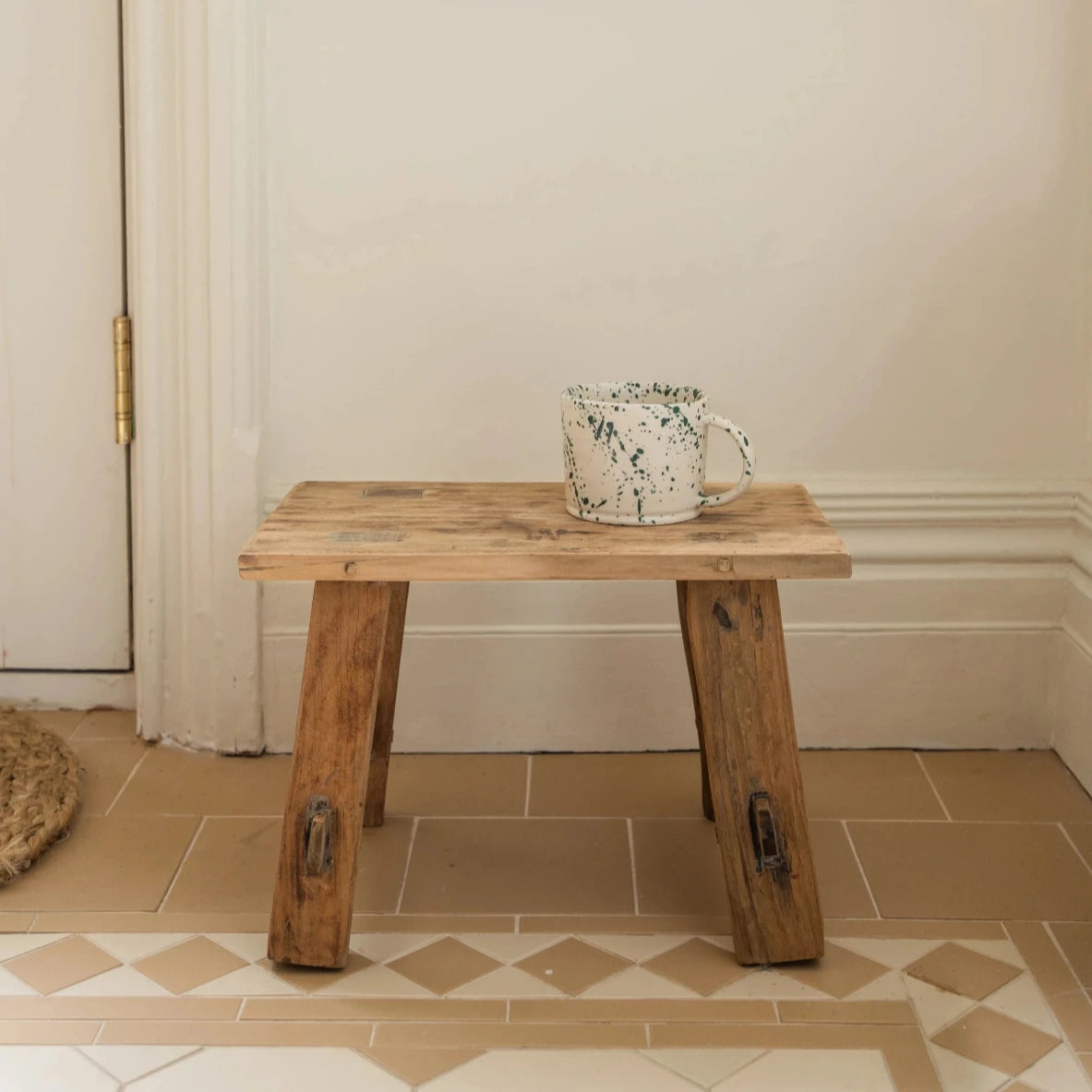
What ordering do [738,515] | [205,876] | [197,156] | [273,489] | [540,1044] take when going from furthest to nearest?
[273,489]
[197,156]
[205,876]
[738,515]
[540,1044]

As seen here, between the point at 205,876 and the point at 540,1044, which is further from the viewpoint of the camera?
the point at 205,876

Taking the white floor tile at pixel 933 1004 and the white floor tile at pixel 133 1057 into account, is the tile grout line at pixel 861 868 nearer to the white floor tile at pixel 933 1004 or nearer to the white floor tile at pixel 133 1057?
the white floor tile at pixel 933 1004

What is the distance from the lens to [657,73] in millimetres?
1785

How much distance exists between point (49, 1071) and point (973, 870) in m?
1.05

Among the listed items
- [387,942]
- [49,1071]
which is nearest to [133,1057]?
[49,1071]

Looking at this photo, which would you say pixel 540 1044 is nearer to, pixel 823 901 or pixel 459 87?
pixel 823 901

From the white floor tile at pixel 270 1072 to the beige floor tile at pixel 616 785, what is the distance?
0.55 metres

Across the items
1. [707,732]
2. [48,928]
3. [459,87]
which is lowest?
[48,928]

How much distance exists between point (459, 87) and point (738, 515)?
2.37 ft

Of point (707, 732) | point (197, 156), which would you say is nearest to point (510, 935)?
point (707, 732)

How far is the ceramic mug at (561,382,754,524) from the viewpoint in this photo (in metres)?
1.40

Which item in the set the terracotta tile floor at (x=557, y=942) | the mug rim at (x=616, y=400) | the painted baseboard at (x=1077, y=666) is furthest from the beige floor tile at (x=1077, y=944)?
the mug rim at (x=616, y=400)

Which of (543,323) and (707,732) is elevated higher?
(543,323)

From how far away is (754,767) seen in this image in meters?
1.40
